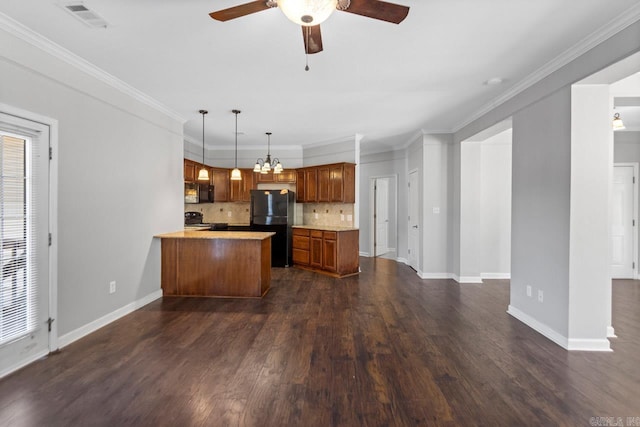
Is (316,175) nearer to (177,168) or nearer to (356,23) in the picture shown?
(177,168)

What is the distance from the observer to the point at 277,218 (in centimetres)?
630

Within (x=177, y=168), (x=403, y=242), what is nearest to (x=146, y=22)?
(x=177, y=168)

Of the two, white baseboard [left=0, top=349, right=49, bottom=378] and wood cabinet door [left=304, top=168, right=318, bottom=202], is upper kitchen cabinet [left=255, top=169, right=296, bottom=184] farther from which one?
white baseboard [left=0, top=349, right=49, bottom=378]

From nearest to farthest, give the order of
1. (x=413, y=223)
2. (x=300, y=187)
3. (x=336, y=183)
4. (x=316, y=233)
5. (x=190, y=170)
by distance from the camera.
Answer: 1. (x=190, y=170)
2. (x=316, y=233)
3. (x=336, y=183)
4. (x=413, y=223)
5. (x=300, y=187)

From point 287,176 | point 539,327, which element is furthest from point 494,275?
point 287,176

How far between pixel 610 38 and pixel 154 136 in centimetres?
484

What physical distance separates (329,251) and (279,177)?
2.16 m

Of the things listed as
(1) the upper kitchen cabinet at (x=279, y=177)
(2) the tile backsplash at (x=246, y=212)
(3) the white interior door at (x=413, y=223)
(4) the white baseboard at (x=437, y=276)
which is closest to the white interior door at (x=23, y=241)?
(2) the tile backsplash at (x=246, y=212)

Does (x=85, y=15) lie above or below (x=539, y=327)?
above

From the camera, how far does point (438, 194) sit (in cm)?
544

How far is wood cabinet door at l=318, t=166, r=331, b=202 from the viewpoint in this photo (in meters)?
6.20

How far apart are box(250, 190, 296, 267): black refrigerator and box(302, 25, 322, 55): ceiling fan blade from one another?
176 inches

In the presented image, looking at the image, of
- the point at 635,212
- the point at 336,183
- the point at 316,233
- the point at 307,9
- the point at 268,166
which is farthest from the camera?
the point at 336,183

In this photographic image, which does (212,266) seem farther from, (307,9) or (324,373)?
(307,9)
